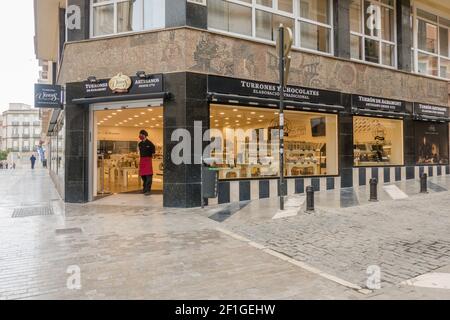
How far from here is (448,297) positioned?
Answer: 3797mm

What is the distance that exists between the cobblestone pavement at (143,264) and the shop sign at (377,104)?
345 inches

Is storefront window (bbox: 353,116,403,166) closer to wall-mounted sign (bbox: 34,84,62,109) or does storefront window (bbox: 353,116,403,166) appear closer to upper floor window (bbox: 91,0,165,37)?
upper floor window (bbox: 91,0,165,37)

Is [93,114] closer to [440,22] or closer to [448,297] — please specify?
[448,297]

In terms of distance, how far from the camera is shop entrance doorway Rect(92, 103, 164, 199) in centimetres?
1177

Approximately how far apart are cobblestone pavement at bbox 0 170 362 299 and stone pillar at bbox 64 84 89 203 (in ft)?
10.4

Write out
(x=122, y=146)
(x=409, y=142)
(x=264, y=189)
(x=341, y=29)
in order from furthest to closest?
(x=122, y=146), (x=409, y=142), (x=341, y=29), (x=264, y=189)

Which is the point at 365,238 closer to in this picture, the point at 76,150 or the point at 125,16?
the point at 76,150

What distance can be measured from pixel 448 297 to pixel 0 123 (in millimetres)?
143323

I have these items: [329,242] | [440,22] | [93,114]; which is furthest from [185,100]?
[440,22]

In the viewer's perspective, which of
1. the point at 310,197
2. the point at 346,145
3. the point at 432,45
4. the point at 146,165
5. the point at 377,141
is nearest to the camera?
the point at 310,197

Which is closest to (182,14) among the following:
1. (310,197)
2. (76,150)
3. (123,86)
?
(123,86)

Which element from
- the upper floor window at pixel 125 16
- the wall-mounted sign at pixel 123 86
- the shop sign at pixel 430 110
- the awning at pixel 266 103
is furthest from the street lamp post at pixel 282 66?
the shop sign at pixel 430 110

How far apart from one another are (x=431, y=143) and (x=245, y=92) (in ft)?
34.8

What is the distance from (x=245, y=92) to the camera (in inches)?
438
